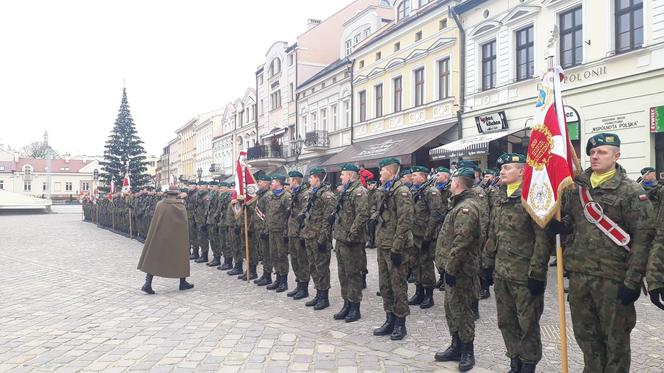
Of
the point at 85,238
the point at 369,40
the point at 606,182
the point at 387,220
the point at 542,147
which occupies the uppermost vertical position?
the point at 369,40

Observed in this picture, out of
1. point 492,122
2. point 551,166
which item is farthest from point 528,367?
point 492,122

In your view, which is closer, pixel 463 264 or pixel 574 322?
pixel 574 322

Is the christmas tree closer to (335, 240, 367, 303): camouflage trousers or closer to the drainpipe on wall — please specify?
the drainpipe on wall

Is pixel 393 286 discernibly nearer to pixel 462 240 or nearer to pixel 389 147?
pixel 462 240

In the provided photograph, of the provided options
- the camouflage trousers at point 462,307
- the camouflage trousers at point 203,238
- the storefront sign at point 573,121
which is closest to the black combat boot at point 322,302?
the camouflage trousers at point 462,307

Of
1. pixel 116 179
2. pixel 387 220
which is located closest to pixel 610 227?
pixel 387 220

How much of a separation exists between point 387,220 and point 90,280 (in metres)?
6.74

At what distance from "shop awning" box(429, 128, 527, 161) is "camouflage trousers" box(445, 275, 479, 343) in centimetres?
1230

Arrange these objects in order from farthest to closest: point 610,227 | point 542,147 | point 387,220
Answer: point 387,220 < point 542,147 < point 610,227

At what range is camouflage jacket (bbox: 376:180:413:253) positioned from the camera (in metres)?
5.71

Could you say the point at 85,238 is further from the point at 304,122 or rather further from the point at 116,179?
the point at 116,179

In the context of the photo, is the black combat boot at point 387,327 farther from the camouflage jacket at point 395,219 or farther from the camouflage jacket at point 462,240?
the camouflage jacket at point 462,240

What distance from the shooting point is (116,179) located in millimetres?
44469

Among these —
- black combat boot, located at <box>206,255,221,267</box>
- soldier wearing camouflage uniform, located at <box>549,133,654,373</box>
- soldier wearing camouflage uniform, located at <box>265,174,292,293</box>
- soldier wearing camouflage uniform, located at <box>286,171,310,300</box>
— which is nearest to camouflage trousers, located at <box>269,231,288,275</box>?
soldier wearing camouflage uniform, located at <box>265,174,292,293</box>
